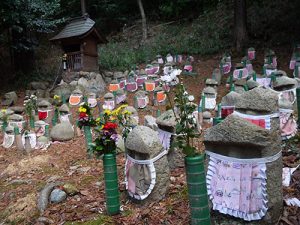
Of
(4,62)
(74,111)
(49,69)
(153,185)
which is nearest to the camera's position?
(153,185)

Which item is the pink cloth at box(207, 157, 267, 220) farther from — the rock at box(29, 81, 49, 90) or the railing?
the rock at box(29, 81, 49, 90)

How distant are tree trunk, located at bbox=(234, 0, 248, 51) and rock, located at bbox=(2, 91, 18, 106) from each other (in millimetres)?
7950

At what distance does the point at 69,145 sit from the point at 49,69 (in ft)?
30.5

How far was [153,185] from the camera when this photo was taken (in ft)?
12.5

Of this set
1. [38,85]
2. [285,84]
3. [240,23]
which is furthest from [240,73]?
[38,85]

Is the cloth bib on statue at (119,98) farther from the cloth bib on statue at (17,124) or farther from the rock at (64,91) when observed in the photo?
the cloth bib on statue at (17,124)

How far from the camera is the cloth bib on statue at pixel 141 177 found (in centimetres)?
380

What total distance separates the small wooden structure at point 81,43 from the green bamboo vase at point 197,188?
35.7ft

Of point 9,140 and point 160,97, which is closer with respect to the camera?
point 9,140

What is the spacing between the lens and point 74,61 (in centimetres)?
1355

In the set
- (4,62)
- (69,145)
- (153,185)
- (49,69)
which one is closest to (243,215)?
(153,185)

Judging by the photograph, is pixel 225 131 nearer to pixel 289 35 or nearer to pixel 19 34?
pixel 289 35

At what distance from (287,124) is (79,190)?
274 centimetres

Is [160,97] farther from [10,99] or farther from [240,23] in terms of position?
[10,99]
